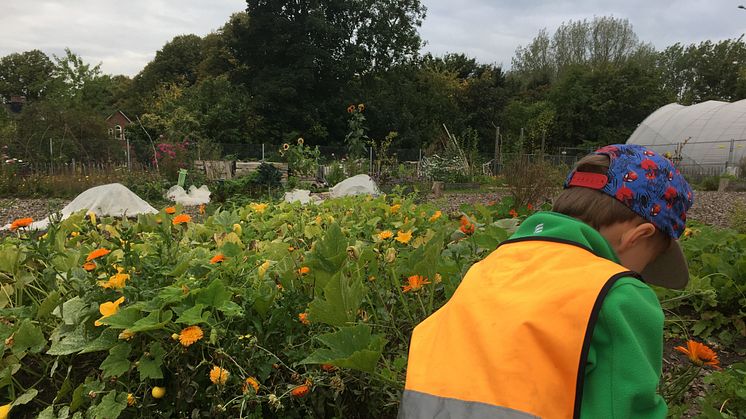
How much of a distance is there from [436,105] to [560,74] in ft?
52.1

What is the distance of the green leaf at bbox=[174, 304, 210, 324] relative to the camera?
1.28 meters

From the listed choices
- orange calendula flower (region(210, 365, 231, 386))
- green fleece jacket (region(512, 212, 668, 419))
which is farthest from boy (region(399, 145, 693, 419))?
orange calendula flower (region(210, 365, 231, 386))

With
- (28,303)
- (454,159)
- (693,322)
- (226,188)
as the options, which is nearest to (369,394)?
(28,303)

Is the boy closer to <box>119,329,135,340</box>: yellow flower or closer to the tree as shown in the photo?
<box>119,329,135,340</box>: yellow flower

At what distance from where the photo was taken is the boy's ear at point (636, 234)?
41.2 inches

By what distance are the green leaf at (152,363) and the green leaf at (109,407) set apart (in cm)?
8

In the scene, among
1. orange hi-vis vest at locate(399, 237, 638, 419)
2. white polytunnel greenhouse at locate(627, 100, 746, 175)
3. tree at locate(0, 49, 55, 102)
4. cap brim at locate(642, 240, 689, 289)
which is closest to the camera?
orange hi-vis vest at locate(399, 237, 638, 419)

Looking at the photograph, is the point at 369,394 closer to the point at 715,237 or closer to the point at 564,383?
the point at 564,383

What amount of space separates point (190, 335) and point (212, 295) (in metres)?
→ 0.16

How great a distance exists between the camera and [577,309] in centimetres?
80

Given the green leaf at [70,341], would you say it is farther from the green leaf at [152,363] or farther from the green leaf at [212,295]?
the green leaf at [212,295]

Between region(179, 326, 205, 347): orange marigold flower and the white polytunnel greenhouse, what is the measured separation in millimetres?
23999

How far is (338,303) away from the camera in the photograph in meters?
1.25

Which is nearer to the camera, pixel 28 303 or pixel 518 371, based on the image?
pixel 518 371
